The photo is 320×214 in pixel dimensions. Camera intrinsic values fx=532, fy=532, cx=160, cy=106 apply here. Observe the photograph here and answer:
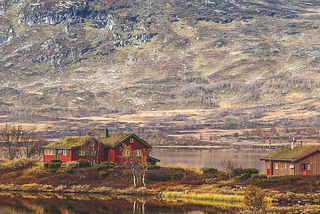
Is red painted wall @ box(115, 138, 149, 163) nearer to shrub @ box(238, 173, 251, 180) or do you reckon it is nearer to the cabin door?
shrub @ box(238, 173, 251, 180)

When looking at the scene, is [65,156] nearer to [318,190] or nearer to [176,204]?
[176,204]

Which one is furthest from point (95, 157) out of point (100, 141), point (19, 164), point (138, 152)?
point (19, 164)

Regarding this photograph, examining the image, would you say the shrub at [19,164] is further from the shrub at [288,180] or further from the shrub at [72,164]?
the shrub at [288,180]

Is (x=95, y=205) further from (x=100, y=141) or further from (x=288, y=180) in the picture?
(x=100, y=141)

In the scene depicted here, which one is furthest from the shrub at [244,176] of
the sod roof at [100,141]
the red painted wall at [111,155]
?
the red painted wall at [111,155]

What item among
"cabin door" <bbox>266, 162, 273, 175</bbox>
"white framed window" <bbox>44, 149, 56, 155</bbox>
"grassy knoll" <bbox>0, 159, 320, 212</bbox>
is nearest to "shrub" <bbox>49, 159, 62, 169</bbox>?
"grassy knoll" <bbox>0, 159, 320, 212</bbox>

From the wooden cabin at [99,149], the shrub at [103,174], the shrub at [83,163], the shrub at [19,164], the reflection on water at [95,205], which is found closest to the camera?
the reflection on water at [95,205]
